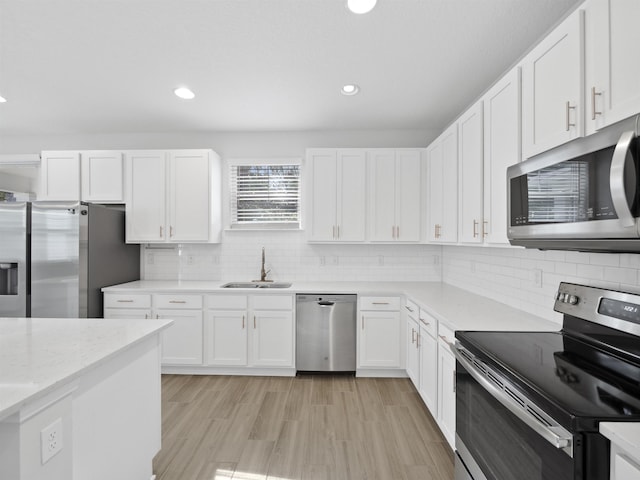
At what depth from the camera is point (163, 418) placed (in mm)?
2547

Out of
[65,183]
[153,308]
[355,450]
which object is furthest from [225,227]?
[355,450]

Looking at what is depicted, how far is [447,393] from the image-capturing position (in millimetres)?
2086

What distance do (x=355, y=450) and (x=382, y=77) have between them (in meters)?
2.74

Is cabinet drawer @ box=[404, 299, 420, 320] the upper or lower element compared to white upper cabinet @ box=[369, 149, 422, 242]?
lower

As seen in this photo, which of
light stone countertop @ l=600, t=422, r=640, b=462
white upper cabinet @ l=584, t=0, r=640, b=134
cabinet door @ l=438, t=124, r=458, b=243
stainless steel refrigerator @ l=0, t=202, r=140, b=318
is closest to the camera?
light stone countertop @ l=600, t=422, r=640, b=462

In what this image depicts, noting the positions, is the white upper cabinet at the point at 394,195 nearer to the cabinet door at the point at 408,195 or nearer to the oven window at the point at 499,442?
the cabinet door at the point at 408,195

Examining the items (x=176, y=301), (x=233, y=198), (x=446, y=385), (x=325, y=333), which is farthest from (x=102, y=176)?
(x=446, y=385)

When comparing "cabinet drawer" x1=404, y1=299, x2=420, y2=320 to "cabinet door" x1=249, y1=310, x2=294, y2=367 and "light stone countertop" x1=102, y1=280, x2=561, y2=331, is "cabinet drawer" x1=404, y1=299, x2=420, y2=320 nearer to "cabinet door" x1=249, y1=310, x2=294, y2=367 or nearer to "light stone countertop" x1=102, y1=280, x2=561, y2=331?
"light stone countertop" x1=102, y1=280, x2=561, y2=331

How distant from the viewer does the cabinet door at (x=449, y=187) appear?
2645 mm

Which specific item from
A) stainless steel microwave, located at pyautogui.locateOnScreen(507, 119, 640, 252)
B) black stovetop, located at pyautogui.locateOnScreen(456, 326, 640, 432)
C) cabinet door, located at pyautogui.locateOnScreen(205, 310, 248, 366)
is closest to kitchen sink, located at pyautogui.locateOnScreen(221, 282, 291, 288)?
cabinet door, located at pyautogui.locateOnScreen(205, 310, 248, 366)

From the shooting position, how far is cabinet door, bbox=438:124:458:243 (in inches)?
104

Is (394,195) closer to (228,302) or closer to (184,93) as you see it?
(228,302)

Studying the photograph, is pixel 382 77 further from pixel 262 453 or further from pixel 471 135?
pixel 262 453

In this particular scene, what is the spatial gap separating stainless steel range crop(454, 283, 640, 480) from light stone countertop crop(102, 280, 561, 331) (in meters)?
0.27
